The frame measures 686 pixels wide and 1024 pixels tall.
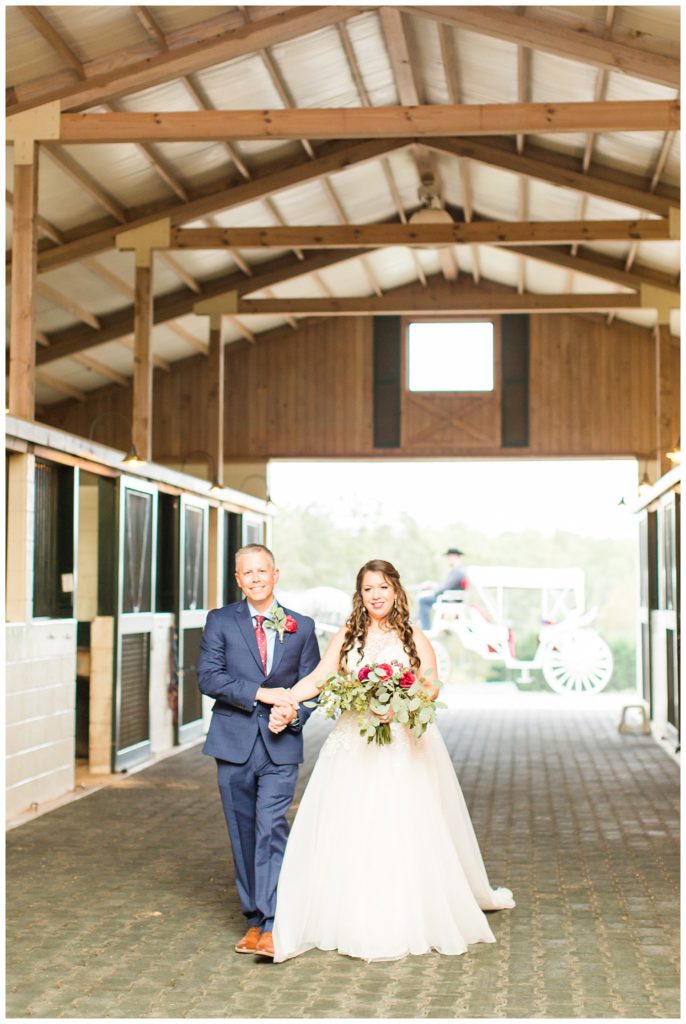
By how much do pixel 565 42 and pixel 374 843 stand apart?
5264 mm

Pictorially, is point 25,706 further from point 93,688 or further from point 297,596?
point 297,596

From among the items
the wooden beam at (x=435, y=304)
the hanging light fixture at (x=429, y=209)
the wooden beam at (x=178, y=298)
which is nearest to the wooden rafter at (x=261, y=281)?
the wooden beam at (x=178, y=298)

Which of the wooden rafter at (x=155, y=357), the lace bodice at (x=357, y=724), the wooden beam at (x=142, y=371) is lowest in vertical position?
the lace bodice at (x=357, y=724)


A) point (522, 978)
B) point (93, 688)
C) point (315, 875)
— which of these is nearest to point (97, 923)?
point (315, 875)

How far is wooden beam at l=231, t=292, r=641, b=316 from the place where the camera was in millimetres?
13219

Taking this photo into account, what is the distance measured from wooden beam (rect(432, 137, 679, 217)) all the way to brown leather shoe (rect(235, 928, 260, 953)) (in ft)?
27.0

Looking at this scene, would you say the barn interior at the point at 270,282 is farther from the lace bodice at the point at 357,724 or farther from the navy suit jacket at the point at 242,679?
the lace bodice at the point at 357,724

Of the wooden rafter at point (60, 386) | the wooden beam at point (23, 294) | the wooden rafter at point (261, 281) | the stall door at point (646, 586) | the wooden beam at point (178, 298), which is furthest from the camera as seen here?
the wooden rafter at point (60, 386)

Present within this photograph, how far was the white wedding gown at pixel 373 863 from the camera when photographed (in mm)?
3959

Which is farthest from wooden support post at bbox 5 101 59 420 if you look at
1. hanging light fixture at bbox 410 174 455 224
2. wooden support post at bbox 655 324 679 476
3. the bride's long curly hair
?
wooden support post at bbox 655 324 679 476

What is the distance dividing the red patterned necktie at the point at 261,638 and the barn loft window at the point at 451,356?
1233 cm

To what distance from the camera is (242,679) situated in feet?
13.6

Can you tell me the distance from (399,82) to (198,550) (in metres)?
4.34

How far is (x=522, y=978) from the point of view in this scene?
3.75 m
